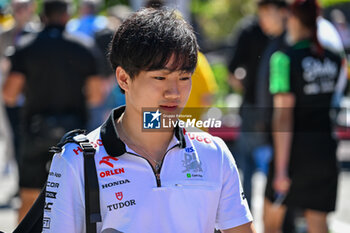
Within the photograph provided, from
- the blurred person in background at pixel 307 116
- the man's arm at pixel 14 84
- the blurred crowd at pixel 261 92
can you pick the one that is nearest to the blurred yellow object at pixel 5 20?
the blurred crowd at pixel 261 92

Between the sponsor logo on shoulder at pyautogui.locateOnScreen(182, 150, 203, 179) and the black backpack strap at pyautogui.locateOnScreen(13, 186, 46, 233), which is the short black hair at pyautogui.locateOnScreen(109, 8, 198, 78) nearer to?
the sponsor logo on shoulder at pyautogui.locateOnScreen(182, 150, 203, 179)

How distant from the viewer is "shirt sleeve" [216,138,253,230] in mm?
2311

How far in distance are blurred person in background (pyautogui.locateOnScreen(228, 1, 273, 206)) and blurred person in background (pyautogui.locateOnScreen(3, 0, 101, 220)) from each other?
150 centimetres

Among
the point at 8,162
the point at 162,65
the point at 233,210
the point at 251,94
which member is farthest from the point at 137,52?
the point at 8,162

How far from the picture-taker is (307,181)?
4.66 metres

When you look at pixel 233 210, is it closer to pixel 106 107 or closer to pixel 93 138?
pixel 93 138

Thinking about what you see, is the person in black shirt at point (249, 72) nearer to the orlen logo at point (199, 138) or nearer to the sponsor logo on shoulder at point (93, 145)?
the orlen logo at point (199, 138)

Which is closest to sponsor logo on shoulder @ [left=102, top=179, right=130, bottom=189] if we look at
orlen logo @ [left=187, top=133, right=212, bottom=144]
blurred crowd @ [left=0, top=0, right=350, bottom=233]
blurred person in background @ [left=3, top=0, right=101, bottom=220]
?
orlen logo @ [left=187, top=133, right=212, bottom=144]

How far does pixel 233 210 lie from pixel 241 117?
3882mm

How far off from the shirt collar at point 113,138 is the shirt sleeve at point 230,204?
0.57 feet

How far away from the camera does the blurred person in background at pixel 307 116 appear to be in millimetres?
4527

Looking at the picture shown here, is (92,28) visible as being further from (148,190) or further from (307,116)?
(148,190)

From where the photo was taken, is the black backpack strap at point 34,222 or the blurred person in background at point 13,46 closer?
the black backpack strap at point 34,222

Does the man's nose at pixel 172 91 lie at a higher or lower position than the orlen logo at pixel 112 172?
higher
